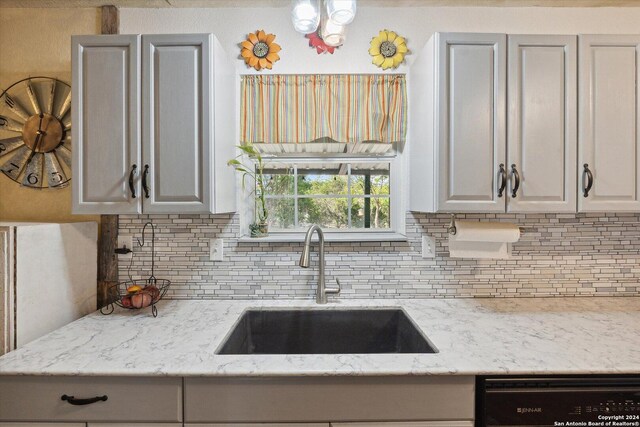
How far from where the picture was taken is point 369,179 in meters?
1.97

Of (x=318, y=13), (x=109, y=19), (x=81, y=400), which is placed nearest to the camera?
(x=81, y=400)

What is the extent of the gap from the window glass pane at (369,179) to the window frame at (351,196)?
4cm

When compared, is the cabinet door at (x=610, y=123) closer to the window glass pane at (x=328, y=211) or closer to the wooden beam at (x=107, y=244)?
the window glass pane at (x=328, y=211)

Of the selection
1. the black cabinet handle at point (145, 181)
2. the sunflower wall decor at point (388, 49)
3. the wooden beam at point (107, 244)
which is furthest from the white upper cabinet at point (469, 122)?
the wooden beam at point (107, 244)

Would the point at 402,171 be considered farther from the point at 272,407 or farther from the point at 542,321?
the point at 272,407

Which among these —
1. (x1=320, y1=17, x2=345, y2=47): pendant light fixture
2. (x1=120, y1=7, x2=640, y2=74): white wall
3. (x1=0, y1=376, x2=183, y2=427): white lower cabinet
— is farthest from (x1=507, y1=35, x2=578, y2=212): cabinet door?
(x1=0, y1=376, x2=183, y2=427): white lower cabinet

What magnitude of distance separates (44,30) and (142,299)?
1.57 meters

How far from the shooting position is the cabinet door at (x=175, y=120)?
145cm

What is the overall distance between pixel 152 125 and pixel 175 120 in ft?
0.34

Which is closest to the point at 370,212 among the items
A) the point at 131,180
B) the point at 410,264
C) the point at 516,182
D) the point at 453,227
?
the point at 410,264

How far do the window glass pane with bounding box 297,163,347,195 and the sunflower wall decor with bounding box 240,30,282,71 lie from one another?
1.98 ft

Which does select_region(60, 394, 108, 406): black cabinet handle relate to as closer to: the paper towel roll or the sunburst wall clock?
the sunburst wall clock

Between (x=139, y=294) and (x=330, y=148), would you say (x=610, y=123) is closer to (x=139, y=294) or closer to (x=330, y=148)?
(x=330, y=148)

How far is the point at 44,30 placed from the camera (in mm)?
1817
